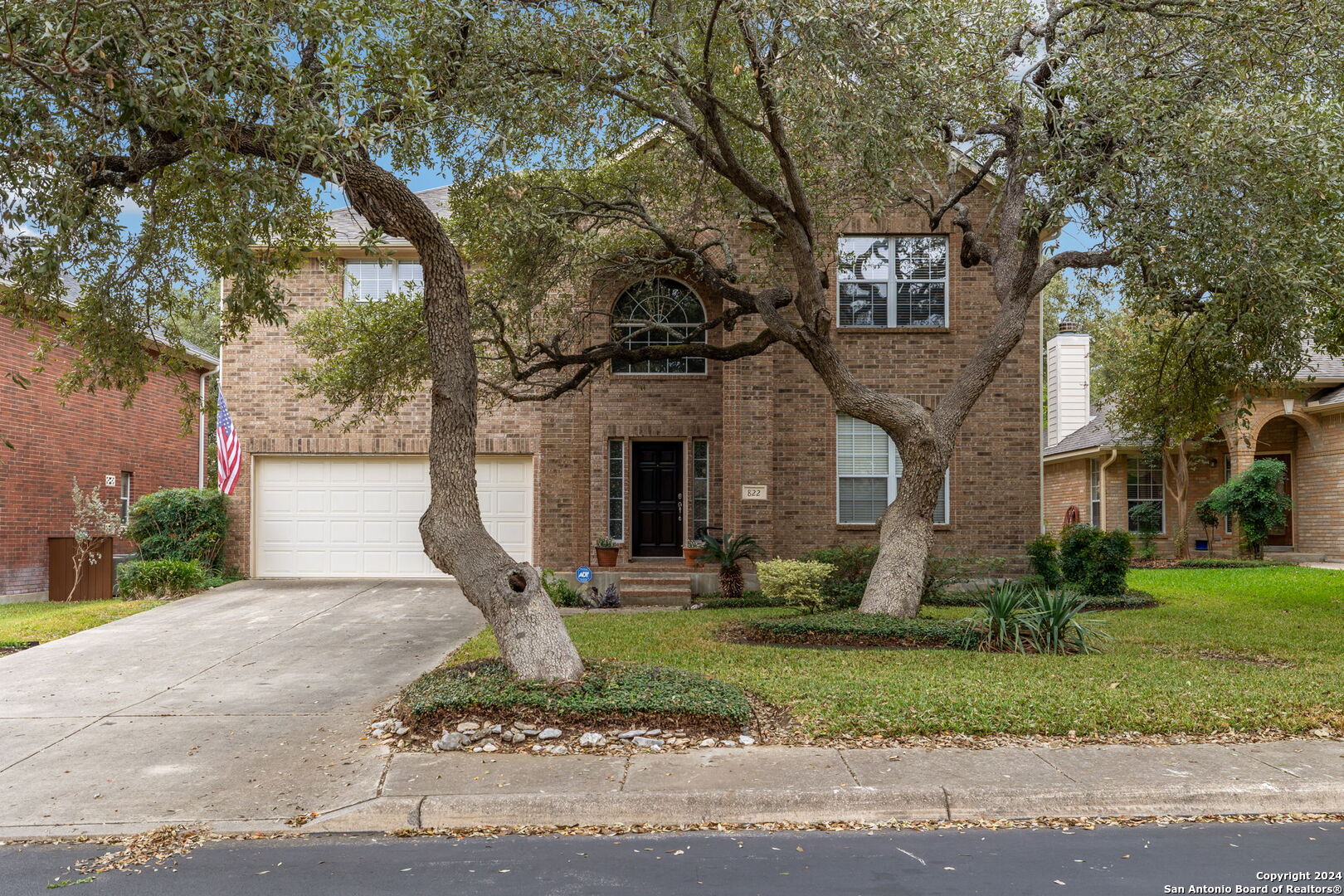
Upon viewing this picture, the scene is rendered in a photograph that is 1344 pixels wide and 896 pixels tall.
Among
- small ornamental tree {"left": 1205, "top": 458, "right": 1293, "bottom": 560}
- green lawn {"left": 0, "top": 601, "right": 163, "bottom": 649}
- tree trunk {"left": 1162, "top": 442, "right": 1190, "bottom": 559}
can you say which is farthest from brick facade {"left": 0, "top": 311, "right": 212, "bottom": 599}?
tree trunk {"left": 1162, "top": 442, "right": 1190, "bottom": 559}

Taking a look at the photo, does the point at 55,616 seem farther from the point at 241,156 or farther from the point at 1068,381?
the point at 1068,381

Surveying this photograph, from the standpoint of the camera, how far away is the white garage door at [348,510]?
16766 mm

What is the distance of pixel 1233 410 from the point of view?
20.9 metres

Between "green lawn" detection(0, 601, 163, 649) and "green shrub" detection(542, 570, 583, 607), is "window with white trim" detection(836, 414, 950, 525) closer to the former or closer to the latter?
"green shrub" detection(542, 570, 583, 607)

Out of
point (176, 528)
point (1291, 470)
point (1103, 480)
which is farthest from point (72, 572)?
point (1291, 470)

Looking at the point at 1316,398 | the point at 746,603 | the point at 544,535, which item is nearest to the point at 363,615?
the point at 544,535

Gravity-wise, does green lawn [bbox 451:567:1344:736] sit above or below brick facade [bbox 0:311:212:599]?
below

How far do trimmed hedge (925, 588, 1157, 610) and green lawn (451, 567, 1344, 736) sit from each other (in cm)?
46

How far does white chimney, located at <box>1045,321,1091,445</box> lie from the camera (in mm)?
27344

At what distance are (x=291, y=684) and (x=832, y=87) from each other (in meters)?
7.47

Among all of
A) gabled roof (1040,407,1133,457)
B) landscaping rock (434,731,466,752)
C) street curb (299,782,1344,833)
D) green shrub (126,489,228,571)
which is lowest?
street curb (299,782,1344,833)

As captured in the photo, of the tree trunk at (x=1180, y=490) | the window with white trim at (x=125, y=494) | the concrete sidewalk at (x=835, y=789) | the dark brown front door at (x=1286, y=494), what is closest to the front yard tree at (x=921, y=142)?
the concrete sidewalk at (x=835, y=789)

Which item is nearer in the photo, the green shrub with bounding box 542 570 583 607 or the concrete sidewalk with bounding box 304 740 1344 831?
the concrete sidewalk with bounding box 304 740 1344 831

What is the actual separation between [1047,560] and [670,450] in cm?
631
